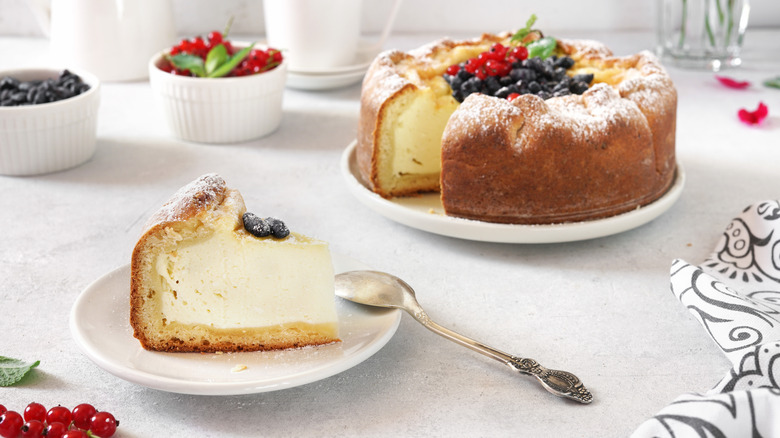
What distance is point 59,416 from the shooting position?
4.19 ft

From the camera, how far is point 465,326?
163 cm

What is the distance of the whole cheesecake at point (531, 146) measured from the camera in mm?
1883

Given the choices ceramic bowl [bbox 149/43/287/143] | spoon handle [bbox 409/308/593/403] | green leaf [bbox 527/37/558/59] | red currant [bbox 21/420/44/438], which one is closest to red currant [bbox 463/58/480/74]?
green leaf [bbox 527/37/558/59]

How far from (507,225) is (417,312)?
0.42m

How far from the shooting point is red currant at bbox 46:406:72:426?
1277mm

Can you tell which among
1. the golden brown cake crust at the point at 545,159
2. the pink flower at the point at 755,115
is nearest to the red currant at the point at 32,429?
the golden brown cake crust at the point at 545,159

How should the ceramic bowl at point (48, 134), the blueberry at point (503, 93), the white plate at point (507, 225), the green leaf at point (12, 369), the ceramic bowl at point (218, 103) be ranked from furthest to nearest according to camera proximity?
the ceramic bowl at point (218, 103) → the ceramic bowl at point (48, 134) → the blueberry at point (503, 93) → the white plate at point (507, 225) → the green leaf at point (12, 369)

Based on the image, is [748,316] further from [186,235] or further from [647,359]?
[186,235]

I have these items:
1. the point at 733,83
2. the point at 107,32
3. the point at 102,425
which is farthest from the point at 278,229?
the point at 733,83

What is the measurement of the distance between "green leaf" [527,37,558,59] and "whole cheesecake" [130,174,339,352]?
3.74ft

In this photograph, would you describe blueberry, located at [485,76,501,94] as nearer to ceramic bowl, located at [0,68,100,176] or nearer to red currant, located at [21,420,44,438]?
ceramic bowl, located at [0,68,100,176]

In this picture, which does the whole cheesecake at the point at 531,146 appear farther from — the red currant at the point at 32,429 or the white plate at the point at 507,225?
the red currant at the point at 32,429

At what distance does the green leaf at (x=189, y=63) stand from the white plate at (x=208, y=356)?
115 cm

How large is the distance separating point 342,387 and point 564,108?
36.7 inches
